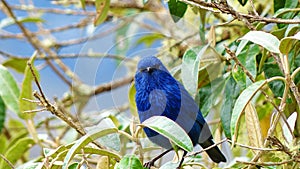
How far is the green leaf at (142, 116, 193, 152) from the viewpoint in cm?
84

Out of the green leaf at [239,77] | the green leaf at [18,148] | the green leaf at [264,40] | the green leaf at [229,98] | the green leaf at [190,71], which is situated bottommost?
the green leaf at [18,148]

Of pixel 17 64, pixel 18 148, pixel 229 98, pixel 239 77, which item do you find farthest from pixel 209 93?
pixel 17 64

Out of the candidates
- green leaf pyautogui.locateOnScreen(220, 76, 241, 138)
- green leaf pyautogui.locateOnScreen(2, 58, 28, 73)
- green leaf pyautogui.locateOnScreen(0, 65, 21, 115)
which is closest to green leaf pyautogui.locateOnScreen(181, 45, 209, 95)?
green leaf pyautogui.locateOnScreen(220, 76, 241, 138)

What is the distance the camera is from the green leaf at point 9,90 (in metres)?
1.35

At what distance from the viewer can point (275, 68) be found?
3.76 feet

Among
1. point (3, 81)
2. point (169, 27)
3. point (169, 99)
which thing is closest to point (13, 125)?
point (3, 81)

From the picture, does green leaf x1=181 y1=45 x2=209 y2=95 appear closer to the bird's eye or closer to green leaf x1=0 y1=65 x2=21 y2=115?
the bird's eye

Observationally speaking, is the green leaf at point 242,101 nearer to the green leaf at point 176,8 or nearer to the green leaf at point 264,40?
the green leaf at point 264,40

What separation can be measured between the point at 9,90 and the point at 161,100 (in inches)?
18.4

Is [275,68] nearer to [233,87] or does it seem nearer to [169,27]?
[233,87]

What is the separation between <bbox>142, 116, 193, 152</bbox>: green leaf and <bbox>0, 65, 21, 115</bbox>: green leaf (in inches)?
22.6

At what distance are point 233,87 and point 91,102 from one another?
29 centimetres

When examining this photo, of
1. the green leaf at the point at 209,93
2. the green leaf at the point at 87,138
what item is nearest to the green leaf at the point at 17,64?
the green leaf at the point at 209,93

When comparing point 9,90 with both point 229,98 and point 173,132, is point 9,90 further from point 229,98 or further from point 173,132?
point 173,132
